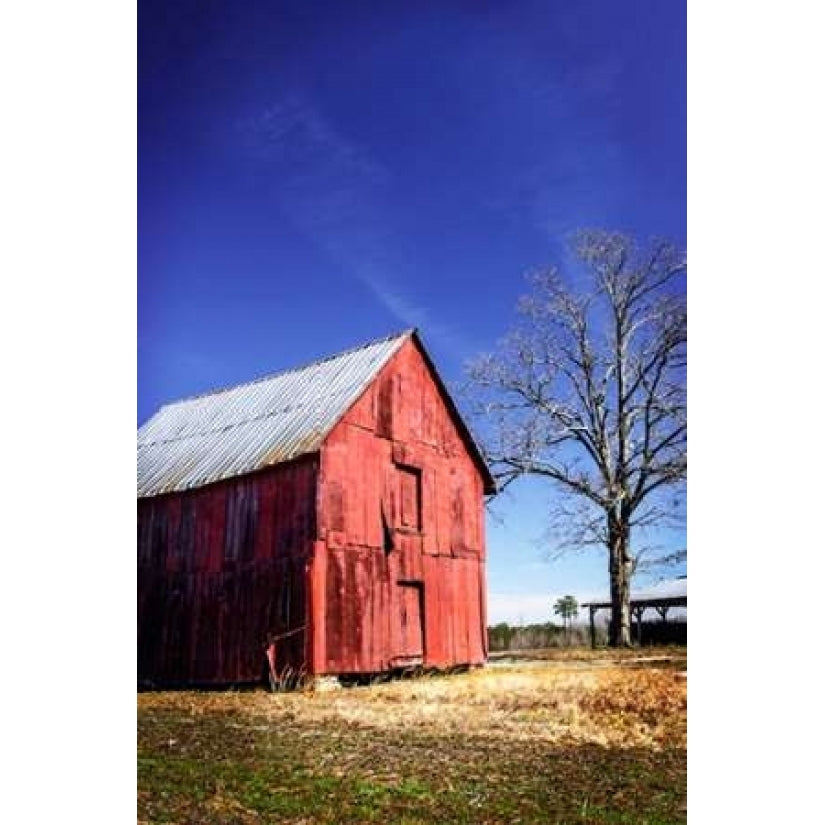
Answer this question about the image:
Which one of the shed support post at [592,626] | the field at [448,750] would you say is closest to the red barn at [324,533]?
the field at [448,750]

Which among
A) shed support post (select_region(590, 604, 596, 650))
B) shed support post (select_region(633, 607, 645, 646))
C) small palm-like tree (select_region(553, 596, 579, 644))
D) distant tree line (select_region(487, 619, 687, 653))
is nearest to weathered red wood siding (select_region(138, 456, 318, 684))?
distant tree line (select_region(487, 619, 687, 653))

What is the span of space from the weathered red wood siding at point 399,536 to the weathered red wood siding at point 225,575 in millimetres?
104

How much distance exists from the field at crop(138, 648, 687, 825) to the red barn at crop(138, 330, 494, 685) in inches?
6.1

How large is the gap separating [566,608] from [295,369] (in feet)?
4.96

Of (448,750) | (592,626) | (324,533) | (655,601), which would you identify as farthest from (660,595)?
(324,533)

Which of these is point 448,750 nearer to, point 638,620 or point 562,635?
point 562,635

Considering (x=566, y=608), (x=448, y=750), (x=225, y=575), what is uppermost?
(x=225, y=575)

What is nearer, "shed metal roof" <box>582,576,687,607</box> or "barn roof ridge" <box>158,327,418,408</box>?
"shed metal roof" <box>582,576,687,607</box>

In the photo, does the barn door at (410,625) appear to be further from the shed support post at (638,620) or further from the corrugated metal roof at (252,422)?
the shed support post at (638,620)

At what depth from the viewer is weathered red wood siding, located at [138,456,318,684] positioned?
17.8ft

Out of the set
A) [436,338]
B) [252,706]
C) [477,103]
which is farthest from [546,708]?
[477,103]

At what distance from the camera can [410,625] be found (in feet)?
17.8

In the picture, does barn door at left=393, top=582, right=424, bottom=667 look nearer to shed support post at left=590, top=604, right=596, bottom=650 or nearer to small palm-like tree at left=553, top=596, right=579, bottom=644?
small palm-like tree at left=553, top=596, right=579, bottom=644

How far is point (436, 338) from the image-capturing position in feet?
17.8
